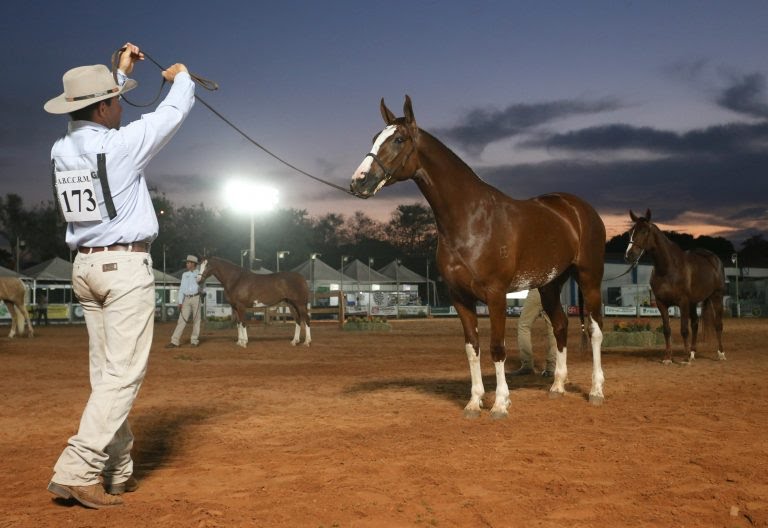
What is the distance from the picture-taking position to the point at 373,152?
22.7ft

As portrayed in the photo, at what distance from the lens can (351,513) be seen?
3.78 meters

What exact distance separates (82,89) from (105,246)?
37.2 inches

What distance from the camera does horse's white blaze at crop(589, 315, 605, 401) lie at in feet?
25.5

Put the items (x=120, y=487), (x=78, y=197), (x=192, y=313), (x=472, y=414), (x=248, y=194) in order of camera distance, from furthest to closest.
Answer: (x=248, y=194), (x=192, y=313), (x=472, y=414), (x=120, y=487), (x=78, y=197)

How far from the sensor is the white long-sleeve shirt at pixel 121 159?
3.96m

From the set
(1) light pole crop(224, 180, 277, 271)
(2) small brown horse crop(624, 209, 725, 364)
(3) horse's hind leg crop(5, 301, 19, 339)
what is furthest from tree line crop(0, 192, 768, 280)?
(2) small brown horse crop(624, 209, 725, 364)

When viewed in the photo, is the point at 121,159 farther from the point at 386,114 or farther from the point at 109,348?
the point at 386,114

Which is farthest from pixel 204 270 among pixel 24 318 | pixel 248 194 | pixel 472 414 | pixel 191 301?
pixel 248 194

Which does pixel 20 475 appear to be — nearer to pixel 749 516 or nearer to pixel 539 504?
pixel 539 504

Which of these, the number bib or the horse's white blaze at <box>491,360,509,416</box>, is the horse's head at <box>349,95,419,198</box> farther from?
the number bib

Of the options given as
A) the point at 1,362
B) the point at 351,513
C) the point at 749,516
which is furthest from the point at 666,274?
the point at 1,362

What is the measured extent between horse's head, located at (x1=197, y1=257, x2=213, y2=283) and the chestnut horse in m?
13.3

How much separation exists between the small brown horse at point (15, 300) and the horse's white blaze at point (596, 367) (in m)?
21.0

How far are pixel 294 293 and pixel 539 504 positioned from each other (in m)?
17.2
